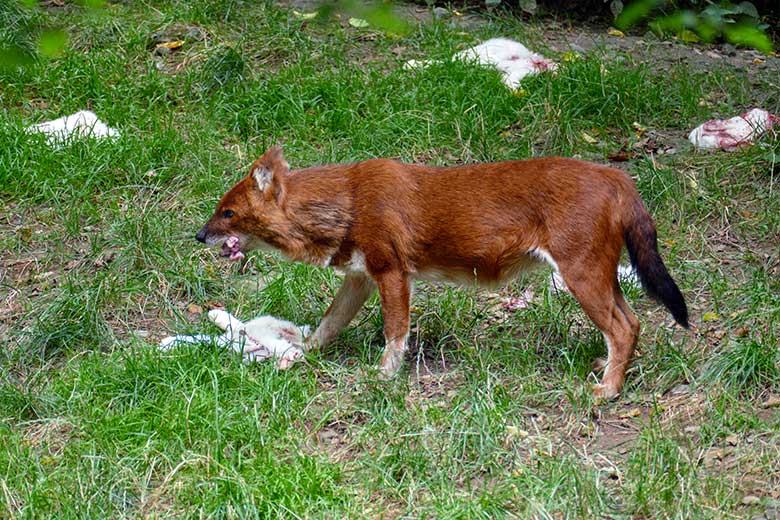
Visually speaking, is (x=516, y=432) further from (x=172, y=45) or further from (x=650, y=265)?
(x=172, y=45)

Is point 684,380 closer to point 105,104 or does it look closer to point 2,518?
point 2,518

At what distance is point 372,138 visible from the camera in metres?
8.64

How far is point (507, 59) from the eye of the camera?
9.63 metres

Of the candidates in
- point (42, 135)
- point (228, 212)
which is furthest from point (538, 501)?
point (42, 135)

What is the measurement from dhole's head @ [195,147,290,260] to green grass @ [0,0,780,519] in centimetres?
60

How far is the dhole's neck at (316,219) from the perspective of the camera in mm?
6418

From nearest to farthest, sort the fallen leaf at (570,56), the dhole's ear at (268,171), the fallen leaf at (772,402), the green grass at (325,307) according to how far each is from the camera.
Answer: the green grass at (325,307) → the fallen leaf at (772,402) → the dhole's ear at (268,171) → the fallen leaf at (570,56)

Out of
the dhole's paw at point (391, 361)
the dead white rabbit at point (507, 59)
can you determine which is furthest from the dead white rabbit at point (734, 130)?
the dhole's paw at point (391, 361)

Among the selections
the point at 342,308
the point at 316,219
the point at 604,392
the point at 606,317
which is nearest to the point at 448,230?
the point at 316,219

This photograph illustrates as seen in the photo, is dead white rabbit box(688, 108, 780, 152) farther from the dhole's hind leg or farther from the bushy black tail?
the dhole's hind leg

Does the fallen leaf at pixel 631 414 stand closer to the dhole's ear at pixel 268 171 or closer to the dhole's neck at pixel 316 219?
the dhole's neck at pixel 316 219

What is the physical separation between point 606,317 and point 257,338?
1.97 metres

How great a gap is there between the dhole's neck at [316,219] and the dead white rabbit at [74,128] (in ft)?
9.03

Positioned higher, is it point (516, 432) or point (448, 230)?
point (448, 230)
